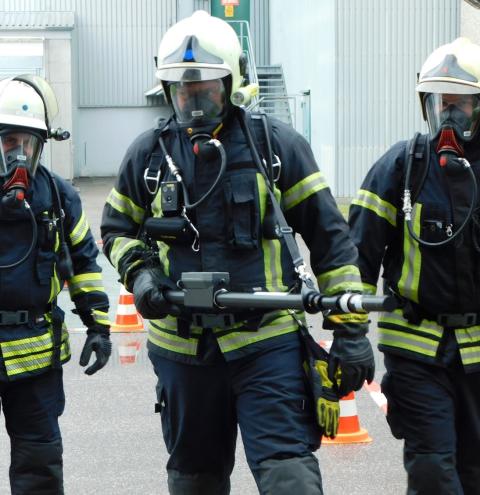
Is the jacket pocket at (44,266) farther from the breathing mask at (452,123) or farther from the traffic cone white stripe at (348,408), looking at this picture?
the traffic cone white stripe at (348,408)

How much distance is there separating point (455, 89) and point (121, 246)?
1398 mm

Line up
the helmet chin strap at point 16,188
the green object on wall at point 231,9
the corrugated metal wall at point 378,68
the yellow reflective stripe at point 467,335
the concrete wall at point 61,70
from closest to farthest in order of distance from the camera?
the yellow reflective stripe at point 467,335, the helmet chin strap at point 16,188, the corrugated metal wall at point 378,68, the green object on wall at point 231,9, the concrete wall at point 61,70

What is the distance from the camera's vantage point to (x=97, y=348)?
519 cm

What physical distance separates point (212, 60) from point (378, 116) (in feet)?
63.6

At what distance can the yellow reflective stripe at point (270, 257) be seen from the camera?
4312 millimetres

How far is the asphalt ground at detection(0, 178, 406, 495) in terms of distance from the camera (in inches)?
241

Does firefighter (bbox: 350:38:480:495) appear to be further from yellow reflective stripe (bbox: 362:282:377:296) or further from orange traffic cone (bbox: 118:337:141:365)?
orange traffic cone (bbox: 118:337:141:365)

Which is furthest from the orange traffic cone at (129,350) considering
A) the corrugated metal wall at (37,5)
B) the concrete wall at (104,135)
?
the corrugated metal wall at (37,5)

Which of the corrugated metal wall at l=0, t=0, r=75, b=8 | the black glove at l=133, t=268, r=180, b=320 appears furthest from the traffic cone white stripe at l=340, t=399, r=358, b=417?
the corrugated metal wall at l=0, t=0, r=75, b=8

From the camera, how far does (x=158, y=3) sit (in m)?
36.1

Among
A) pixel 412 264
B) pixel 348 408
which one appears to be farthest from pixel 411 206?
pixel 348 408

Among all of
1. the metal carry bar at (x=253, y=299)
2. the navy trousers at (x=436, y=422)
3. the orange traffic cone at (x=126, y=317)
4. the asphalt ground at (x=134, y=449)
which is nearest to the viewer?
the metal carry bar at (x=253, y=299)

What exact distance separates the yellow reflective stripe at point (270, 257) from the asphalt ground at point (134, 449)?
1.97 metres

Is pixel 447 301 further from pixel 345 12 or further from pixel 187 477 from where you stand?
pixel 345 12
